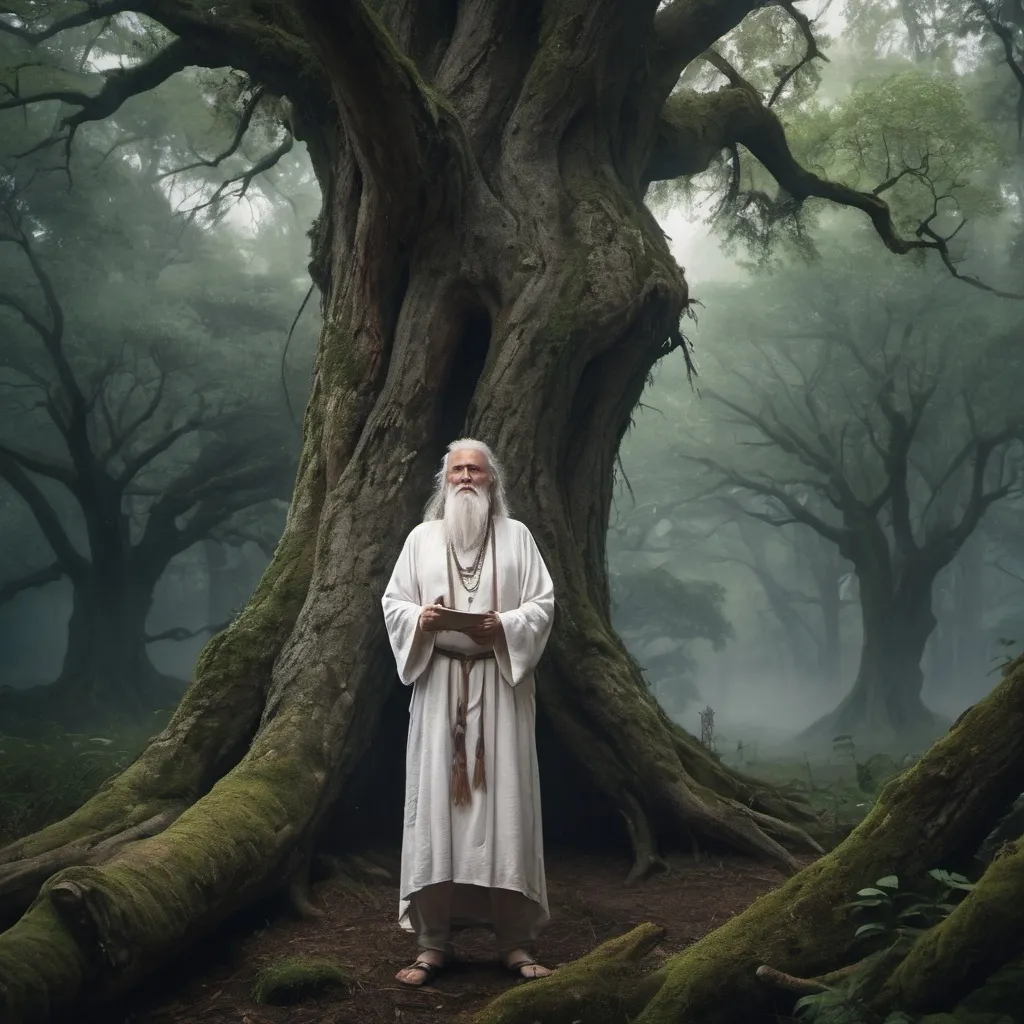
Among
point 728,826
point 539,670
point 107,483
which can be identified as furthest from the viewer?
point 107,483

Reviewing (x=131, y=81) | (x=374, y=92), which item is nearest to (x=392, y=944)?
(x=374, y=92)

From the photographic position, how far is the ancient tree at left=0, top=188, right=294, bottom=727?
19.2m

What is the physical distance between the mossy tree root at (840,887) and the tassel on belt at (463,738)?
1.15 m

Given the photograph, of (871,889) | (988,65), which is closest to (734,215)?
(871,889)

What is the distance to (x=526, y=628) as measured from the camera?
15.0 feet

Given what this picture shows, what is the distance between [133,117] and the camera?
23.5 metres

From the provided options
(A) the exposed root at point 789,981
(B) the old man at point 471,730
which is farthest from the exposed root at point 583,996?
(B) the old man at point 471,730

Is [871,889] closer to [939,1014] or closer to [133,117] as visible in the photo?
[939,1014]

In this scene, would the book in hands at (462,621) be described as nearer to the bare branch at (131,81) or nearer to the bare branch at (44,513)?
the bare branch at (131,81)

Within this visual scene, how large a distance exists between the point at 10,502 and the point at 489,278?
29.4 m

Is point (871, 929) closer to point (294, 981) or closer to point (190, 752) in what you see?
point (294, 981)

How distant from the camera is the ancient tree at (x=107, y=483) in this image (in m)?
19.2

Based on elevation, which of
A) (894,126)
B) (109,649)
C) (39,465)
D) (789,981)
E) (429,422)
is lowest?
(789,981)

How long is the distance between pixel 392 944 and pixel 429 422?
309cm
